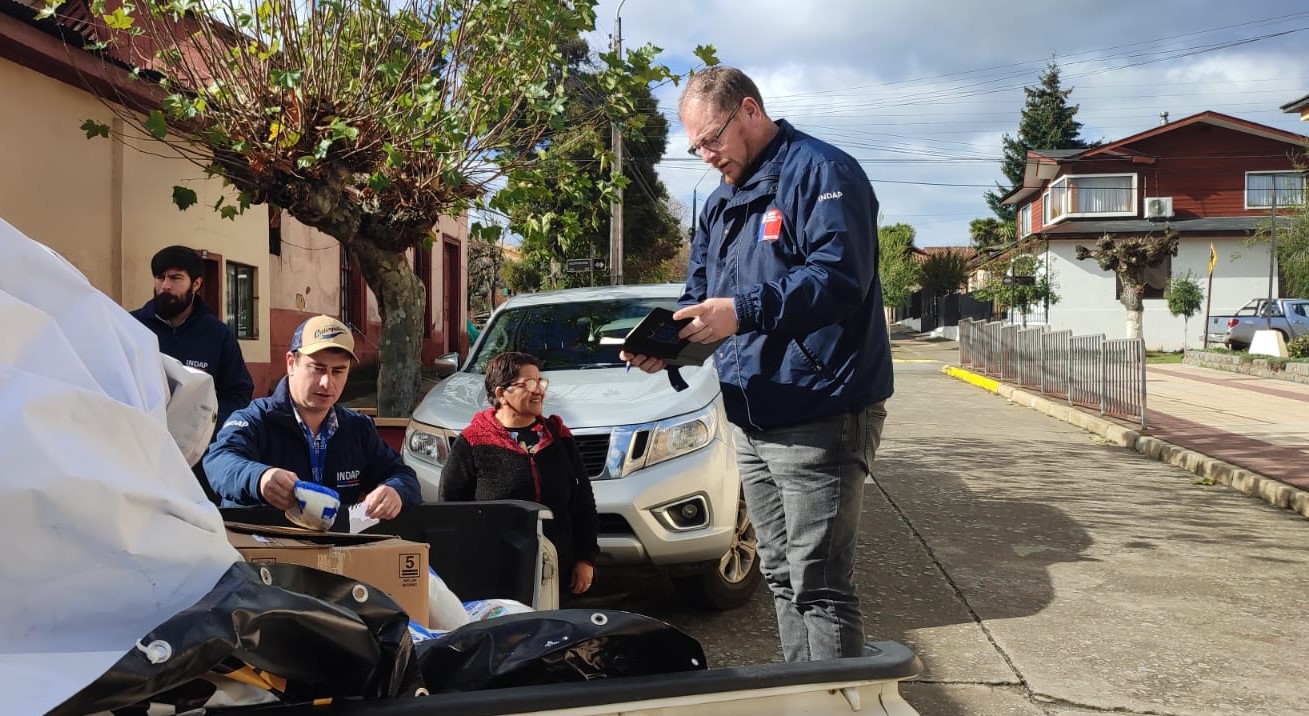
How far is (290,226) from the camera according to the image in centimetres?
1549

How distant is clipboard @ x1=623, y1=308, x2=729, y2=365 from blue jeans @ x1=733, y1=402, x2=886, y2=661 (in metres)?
0.31

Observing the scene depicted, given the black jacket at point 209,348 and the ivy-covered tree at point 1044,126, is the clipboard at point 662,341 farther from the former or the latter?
the ivy-covered tree at point 1044,126

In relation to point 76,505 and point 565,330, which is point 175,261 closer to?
point 565,330

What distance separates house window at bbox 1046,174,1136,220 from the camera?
1617 inches

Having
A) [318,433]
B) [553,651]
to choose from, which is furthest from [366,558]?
[318,433]

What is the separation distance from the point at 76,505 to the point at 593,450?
3805mm

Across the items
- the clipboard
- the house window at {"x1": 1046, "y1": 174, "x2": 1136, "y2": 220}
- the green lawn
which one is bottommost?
the green lawn

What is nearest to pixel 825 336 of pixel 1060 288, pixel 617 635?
pixel 617 635

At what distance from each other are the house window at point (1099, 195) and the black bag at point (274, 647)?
43086 mm

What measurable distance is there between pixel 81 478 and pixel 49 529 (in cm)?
7

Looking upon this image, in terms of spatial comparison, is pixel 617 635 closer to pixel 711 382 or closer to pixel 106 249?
pixel 711 382

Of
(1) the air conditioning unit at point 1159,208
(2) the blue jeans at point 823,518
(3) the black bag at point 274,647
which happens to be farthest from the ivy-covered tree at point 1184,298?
(3) the black bag at point 274,647

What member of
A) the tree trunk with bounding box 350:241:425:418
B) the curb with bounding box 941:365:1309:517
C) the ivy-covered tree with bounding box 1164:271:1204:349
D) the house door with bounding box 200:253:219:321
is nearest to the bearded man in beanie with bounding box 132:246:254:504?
the tree trunk with bounding box 350:241:425:418

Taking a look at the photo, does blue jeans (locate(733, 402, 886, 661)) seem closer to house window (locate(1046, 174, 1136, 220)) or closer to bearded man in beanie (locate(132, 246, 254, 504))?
bearded man in beanie (locate(132, 246, 254, 504))
